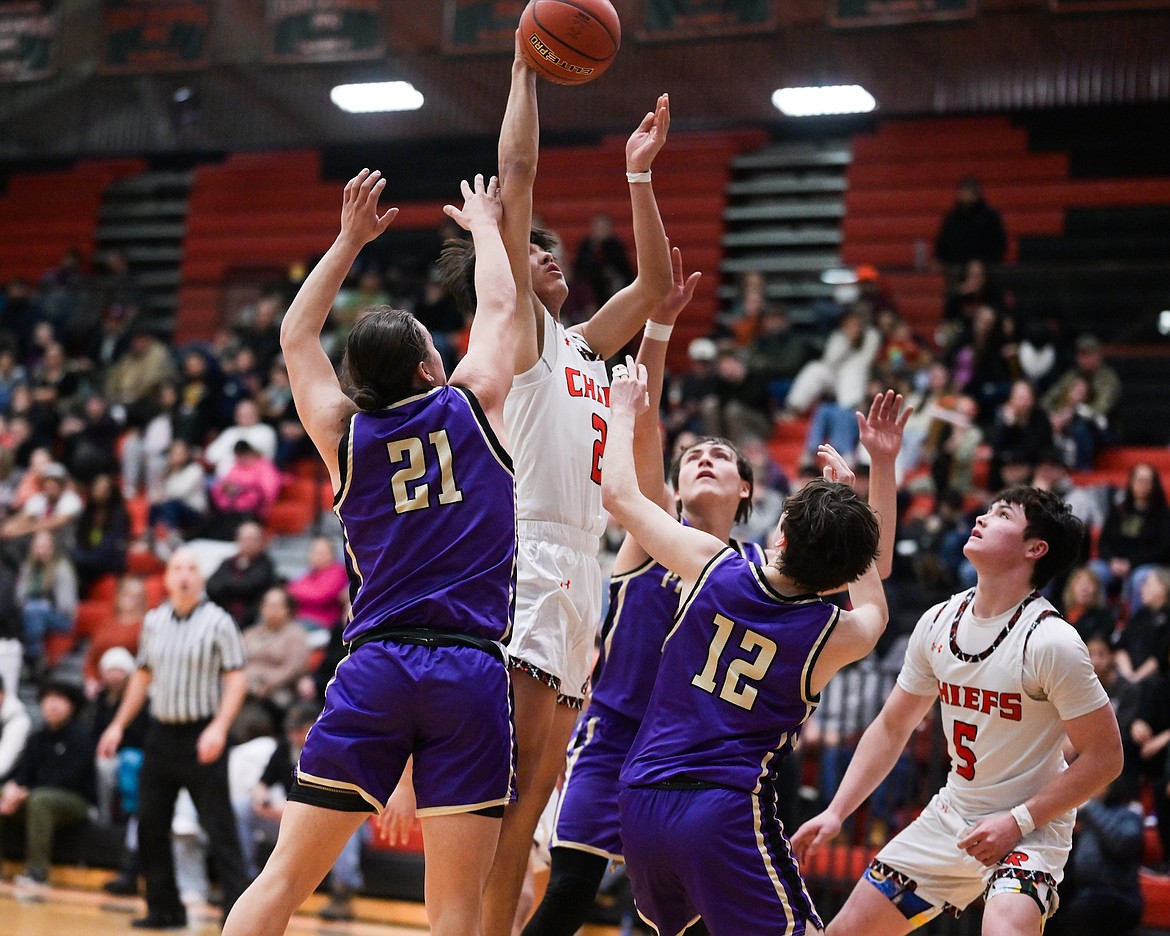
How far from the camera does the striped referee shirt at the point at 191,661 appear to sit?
28.9ft

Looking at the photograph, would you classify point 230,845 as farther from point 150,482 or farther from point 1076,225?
point 1076,225

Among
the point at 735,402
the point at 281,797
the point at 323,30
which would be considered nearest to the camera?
the point at 281,797

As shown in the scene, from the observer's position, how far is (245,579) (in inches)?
483

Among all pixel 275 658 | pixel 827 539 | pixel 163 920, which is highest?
pixel 827 539

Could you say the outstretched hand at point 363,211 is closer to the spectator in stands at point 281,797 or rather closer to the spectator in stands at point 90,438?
the spectator in stands at point 281,797

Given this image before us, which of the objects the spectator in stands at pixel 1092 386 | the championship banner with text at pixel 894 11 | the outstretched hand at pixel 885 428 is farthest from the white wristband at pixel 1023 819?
the championship banner with text at pixel 894 11

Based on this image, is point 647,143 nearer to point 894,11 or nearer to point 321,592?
point 321,592

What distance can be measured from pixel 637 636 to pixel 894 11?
9404 mm

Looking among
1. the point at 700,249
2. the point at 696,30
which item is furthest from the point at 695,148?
the point at 696,30

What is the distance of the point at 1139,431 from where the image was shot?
12938 millimetres

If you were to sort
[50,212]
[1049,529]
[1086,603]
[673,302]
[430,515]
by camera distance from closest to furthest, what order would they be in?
[430,515] → [1049,529] → [673,302] → [1086,603] → [50,212]

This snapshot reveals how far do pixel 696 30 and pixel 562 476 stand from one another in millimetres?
9736

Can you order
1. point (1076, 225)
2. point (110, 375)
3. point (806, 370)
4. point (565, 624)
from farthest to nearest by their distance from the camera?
1. point (110, 375)
2. point (1076, 225)
3. point (806, 370)
4. point (565, 624)

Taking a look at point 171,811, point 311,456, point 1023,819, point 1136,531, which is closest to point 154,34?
point 311,456
